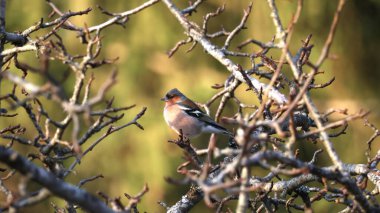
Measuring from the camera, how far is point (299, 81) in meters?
2.90

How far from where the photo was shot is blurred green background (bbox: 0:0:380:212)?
10.0m

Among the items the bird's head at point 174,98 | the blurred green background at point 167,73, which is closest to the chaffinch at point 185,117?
the bird's head at point 174,98

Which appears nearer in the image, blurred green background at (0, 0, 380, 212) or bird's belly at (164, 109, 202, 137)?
bird's belly at (164, 109, 202, 137)

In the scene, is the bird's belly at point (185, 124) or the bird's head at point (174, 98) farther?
the bird's head at point (174, 98)

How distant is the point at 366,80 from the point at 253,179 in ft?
21.7

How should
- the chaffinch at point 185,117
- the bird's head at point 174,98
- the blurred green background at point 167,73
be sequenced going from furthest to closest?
the blurred green background at point 167,73, the bird's head at point 174,98, the chaffinch at point 185,117

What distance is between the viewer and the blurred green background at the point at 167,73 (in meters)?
10.0

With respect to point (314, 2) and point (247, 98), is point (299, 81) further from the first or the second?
point (314, 2)

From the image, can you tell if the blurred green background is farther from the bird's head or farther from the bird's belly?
the bird's belly

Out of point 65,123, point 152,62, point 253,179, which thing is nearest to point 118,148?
point 152,62

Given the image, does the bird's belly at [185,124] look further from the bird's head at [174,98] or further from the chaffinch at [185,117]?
the bird's head at [174,98]

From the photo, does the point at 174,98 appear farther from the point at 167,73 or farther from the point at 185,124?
the point at 167,73

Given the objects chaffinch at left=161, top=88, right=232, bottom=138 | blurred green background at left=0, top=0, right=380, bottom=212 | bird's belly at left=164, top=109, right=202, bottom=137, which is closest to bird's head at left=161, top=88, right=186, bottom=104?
chaffinch at left=161, top=88, right=232, bottom=138

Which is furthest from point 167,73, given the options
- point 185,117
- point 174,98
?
point 185,117
